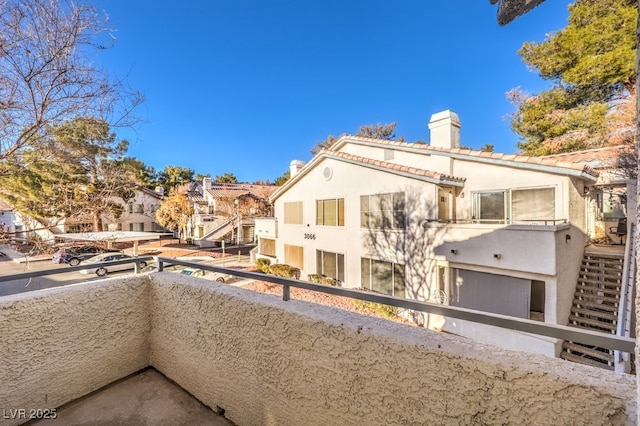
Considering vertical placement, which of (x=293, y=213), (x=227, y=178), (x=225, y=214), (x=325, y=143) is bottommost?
(x=225, y=214)

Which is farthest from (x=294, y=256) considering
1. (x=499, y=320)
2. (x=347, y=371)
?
(x=499, y=320)

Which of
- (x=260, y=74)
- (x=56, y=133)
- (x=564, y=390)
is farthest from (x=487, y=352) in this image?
(x=260, y=74)

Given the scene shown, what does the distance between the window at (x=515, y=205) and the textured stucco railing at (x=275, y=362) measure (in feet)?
28.8

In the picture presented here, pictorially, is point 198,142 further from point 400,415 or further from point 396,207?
point 400,415

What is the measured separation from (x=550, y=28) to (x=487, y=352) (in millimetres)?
18569

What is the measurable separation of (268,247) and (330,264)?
20.4 feet

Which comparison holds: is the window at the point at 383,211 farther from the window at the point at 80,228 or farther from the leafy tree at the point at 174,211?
the leafy tree at the point at 174,211

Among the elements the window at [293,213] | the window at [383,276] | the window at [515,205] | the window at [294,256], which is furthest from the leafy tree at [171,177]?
the window at [515,205]

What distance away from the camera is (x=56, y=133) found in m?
4.77

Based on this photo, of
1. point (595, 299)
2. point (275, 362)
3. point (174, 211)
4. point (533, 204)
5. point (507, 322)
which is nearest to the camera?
point (507, 322)

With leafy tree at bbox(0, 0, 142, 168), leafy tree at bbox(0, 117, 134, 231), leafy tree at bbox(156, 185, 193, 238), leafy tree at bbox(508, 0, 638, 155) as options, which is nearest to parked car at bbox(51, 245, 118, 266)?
leafy tree at bbox(0, 117, 134, 231)

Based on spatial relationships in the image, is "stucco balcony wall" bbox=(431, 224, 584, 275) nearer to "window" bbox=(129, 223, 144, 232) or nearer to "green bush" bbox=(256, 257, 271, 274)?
"green bush" bbox=(256, 257, 271, 274)

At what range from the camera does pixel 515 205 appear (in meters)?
8.62

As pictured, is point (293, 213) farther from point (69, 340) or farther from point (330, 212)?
point (69, 340)
